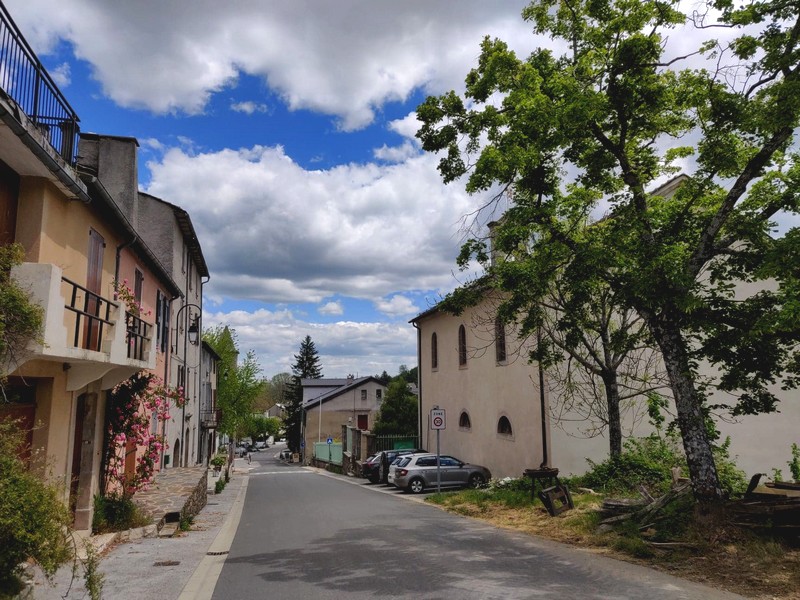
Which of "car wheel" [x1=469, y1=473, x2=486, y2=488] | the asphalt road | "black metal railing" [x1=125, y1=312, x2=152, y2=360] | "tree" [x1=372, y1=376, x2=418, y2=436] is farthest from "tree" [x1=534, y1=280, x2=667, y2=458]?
"tree" [x1=372, y1=376, x2=418, y2=436]

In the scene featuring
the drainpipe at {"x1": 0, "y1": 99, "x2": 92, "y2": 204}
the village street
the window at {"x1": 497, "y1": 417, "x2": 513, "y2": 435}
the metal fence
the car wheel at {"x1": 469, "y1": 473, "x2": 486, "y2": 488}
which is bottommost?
the metal fence

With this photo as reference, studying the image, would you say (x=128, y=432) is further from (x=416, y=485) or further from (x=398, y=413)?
(x=398, y=413)

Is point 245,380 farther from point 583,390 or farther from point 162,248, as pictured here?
point 583,390

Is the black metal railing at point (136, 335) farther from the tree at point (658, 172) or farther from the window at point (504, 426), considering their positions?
the window at point (504, 426)

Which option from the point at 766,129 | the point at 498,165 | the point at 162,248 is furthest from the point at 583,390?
the point at 162,248

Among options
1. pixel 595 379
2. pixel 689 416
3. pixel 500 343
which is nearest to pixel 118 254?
pixel 689 416

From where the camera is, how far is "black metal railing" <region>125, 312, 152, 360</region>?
11233mm

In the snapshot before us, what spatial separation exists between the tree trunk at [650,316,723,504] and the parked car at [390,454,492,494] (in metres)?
14.8

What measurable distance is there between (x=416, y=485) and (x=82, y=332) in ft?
56.5

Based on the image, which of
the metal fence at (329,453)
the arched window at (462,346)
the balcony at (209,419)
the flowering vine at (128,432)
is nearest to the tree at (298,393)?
the metal fence at (329,453)

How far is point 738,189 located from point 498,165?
4092mm

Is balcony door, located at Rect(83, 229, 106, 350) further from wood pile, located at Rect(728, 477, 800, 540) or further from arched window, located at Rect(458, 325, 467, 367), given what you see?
arched window, located at Rect(458, 325, 467, 367)

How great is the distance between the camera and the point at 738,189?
9922 mm

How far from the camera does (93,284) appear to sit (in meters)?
11.0
